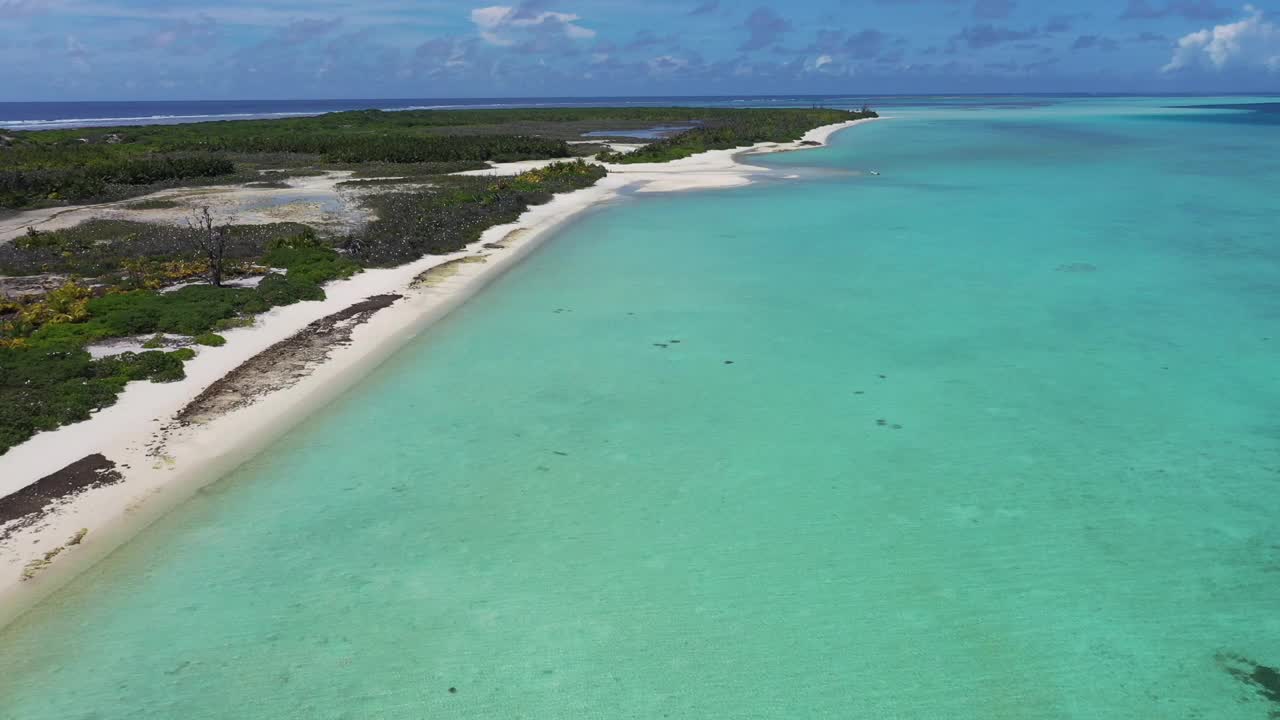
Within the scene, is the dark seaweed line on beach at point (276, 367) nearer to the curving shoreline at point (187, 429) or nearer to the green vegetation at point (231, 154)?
the curving shoreline at point (187, 429)

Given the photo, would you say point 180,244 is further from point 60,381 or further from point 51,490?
point 51,490

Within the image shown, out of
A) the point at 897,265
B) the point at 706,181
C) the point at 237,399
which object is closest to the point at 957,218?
the point at 897,265

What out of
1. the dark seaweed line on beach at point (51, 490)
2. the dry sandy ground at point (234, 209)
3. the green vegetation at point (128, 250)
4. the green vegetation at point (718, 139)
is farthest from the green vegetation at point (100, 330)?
the green vegetation at point (718, 139)

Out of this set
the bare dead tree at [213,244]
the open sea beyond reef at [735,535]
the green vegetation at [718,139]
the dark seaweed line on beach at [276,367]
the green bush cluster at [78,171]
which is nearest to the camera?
the open sea beyond reef at [735,535]

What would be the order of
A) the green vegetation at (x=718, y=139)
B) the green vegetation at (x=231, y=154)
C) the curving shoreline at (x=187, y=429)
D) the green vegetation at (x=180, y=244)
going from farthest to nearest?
the green vegetation at (x=718, y=139) < the green vegetation at (x=231, y=154) < the green vegetation at (x=180, y=244) < the curving shoreline at (x=187, y=429)

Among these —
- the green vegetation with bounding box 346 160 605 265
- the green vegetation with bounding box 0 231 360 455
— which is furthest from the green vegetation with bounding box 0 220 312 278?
the green vegetation with bounding box 346 160 605 265

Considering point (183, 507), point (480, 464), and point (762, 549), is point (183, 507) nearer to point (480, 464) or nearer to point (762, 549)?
point (480, 464)

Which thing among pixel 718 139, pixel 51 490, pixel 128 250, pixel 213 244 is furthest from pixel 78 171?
pixel 718 139
